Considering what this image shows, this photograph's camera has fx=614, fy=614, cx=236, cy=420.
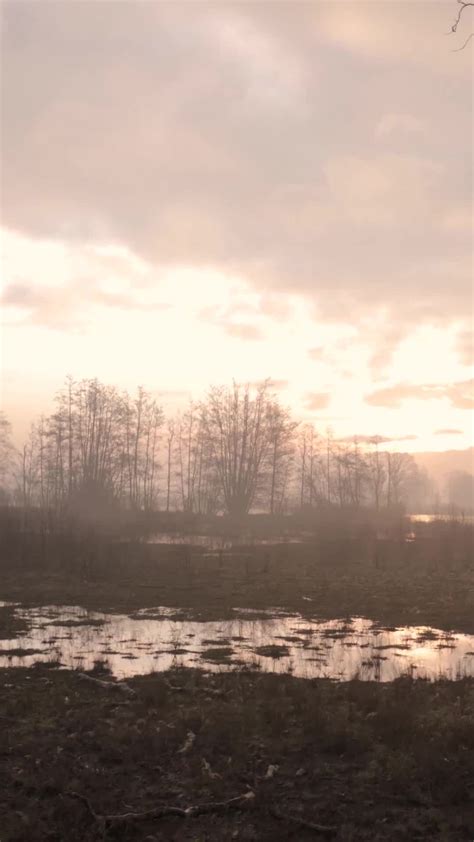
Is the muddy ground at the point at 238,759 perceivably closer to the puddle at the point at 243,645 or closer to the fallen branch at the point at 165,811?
the fallen branch at the point at 165,811

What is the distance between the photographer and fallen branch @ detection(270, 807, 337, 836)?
6.81m

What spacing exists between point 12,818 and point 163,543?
3472 cm

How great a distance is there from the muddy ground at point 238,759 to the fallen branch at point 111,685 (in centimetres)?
14

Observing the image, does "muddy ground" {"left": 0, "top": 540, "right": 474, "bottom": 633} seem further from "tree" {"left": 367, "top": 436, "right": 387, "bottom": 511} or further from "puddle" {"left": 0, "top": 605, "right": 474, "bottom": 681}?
"tree" {"left": 367, "top": 436, "right": 387, "bottom": 511}

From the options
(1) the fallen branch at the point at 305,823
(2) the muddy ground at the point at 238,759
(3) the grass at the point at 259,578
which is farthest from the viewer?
(3) the grass at the point at 259,578

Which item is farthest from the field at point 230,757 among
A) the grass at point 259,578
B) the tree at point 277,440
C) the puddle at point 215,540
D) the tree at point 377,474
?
the tree at point 377,474

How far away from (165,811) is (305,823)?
1615 millimetres

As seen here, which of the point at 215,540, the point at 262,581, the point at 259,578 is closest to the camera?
the point at 262,581

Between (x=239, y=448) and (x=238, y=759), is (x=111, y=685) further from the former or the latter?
(x=239, y=448)

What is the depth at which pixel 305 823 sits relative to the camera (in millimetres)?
6902

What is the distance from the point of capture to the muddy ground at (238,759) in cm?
693

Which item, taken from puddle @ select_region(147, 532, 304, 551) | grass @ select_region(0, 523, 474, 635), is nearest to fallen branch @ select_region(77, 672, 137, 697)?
grass @ select_region(0, 523, 474, 635)

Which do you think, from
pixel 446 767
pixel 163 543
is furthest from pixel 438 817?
pixel 163 543

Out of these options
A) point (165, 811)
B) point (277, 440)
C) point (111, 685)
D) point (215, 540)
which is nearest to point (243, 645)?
point (111, 685)
